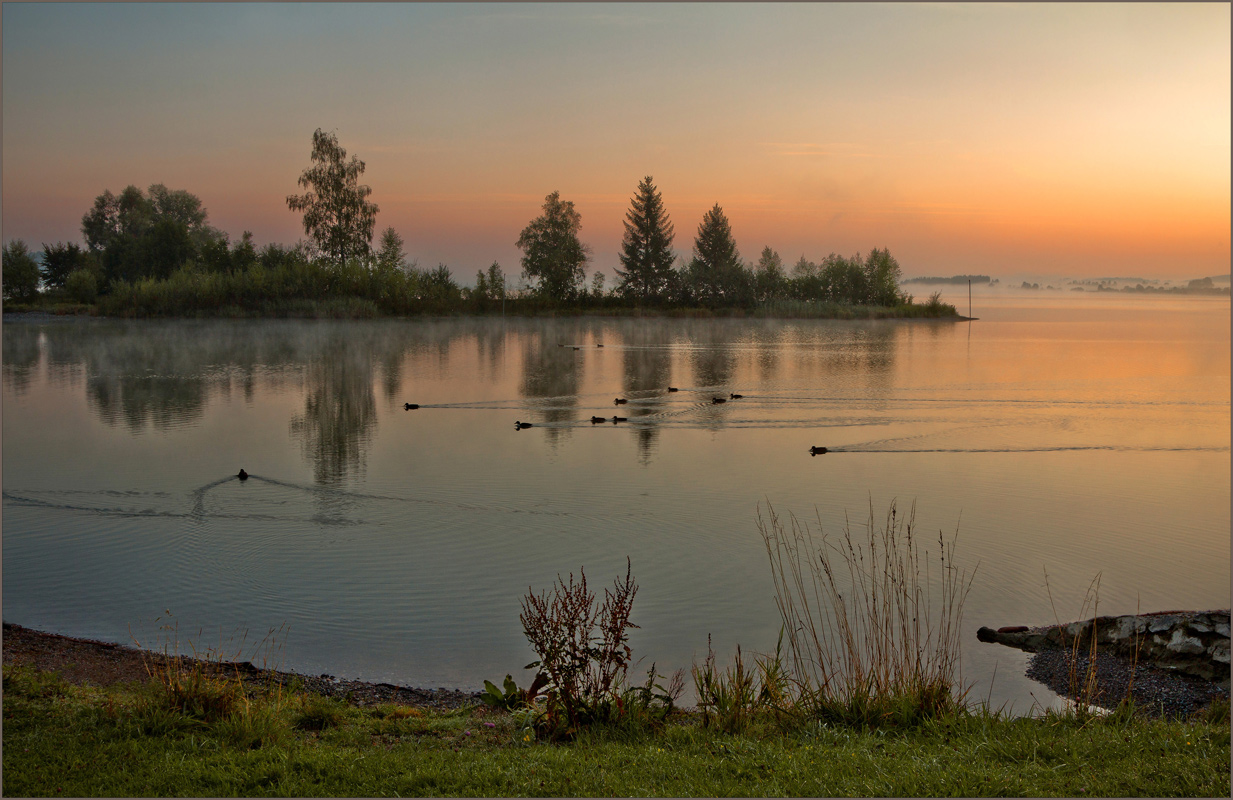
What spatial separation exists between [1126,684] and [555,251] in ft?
238

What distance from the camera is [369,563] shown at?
8.36m

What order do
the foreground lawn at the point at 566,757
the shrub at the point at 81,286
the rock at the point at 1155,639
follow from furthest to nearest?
the shrub at the point at 81,286, the rock at the point at 1155,639, the foreground lawn at the point at 566,757

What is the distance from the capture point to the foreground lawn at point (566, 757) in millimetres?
3867

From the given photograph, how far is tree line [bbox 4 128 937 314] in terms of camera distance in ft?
194

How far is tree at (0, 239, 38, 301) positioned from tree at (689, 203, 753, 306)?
50.2 metres

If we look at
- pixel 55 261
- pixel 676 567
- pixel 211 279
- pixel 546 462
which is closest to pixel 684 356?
pixel 546 462

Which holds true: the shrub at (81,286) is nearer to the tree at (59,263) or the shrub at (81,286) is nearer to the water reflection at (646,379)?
the tree at (59,263)

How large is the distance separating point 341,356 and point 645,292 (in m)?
49.7

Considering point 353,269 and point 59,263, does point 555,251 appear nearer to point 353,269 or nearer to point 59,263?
point 353,269

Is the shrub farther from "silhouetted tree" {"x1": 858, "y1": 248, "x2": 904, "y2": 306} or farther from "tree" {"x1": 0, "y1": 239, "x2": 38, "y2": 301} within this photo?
"silhouetted tree" {"x1": 858, "y1": 248, "x2": 904, "y2": 306}

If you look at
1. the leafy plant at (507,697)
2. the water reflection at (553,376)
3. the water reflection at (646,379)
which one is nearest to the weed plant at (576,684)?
the leafy plant at (507,697)

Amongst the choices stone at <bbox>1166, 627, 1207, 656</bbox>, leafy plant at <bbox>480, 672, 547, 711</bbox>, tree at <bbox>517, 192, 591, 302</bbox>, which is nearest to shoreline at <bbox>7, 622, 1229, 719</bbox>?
leafy plant at <bbox>480, 672, 547, 711</bbox>

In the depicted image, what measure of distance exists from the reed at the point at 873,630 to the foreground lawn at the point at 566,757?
0.24 m

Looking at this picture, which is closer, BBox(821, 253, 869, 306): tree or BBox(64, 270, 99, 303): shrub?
BBox(64, 270, 99, 303): shrub
